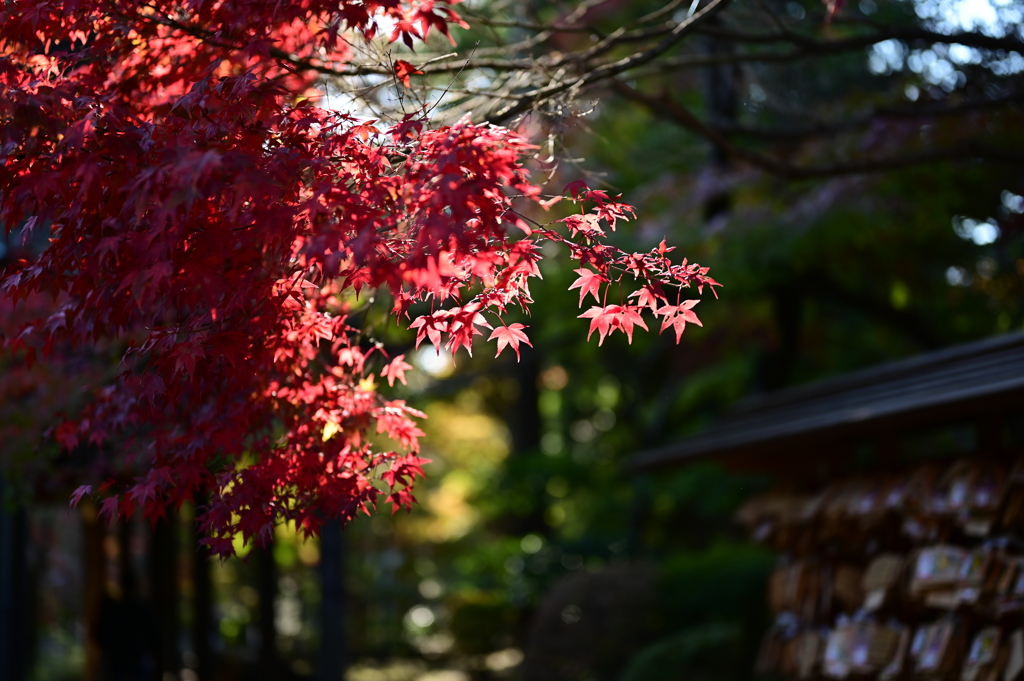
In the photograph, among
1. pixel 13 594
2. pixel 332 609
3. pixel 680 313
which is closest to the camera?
pixel 680 313

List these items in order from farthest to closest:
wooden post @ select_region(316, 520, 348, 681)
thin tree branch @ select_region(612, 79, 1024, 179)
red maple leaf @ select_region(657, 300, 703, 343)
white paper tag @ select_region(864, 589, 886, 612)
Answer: wooden post @ select_region(316, 520, 348, 681) < white paper tag @ select_region(864, 589, 886, 612) < thin tree branch @ select_region(612, 79, 1024, 179) < red maple leaf @ select_region(657, 300, 703, 343)

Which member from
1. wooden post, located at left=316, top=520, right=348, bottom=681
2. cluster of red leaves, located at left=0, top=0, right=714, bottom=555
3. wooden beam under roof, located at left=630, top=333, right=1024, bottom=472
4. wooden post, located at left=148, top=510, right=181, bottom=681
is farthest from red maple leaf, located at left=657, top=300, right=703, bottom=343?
wooden post, located at left=148, top=510, right=181, bottom=681

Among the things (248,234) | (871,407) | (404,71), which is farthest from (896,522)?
(248,234)

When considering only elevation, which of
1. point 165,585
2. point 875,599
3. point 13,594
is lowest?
point 875,599

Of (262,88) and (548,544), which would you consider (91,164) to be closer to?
(262,88)

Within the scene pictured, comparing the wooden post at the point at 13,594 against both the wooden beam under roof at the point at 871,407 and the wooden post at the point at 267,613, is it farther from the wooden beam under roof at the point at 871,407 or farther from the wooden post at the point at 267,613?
the wooden beam under roof at the point at 871,407

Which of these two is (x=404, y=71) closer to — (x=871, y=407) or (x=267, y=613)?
(x=871, y=407)

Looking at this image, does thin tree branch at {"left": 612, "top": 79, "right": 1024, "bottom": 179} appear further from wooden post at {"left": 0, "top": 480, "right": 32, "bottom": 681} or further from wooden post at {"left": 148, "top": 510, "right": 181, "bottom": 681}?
wooden post at {"left": 0, "top": 480, "right": 32, "bottom": 681}

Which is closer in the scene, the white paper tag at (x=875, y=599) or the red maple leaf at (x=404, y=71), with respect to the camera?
the red maple leaf at (x=404, y=71)

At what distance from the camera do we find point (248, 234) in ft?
10.2

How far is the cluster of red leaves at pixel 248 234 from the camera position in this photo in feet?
9.70

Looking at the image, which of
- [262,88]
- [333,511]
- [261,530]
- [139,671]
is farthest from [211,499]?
[139,671]

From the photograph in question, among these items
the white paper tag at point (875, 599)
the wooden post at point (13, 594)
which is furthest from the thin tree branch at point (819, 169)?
the wooden post at point (13, 594)

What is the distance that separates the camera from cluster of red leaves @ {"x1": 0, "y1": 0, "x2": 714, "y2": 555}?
9.70 feet
